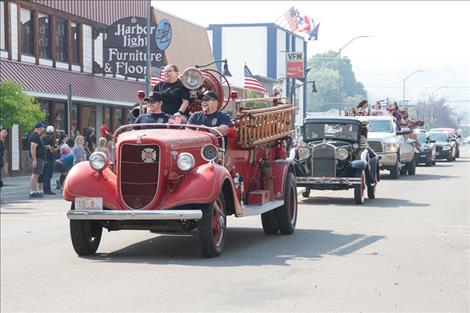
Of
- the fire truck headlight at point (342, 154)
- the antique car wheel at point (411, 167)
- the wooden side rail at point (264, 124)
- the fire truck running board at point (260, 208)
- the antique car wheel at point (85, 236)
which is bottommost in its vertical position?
the antique car wheel at point (411, 167)

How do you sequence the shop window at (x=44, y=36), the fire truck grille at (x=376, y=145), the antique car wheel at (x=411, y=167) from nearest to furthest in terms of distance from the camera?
the fire truck grille at (x=376, y=145) → the antique car wheel at (x=411, y=167) → the shop window at (x=44, y=36)

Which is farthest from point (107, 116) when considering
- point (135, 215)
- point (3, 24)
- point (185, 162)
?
point (135, 215)

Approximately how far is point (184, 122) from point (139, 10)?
1461 inches

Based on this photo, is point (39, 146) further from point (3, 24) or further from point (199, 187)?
point (199, 187)

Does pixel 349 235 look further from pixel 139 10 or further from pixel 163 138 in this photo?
pixel 139 10

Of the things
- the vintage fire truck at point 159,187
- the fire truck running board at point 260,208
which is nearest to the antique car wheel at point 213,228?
the vintage fire truck at point 159,187

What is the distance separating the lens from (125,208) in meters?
11.8

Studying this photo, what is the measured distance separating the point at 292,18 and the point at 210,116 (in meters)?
97.5

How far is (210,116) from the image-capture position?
42.9ft

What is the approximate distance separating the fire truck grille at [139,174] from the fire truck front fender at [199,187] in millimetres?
254

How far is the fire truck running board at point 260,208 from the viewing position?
13.2 m

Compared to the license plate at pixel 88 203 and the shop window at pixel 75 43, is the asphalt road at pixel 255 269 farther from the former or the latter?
the shop window at pixel 75 43

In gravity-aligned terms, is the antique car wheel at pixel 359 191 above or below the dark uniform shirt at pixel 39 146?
below

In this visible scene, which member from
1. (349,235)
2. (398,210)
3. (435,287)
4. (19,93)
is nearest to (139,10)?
(19,93)
